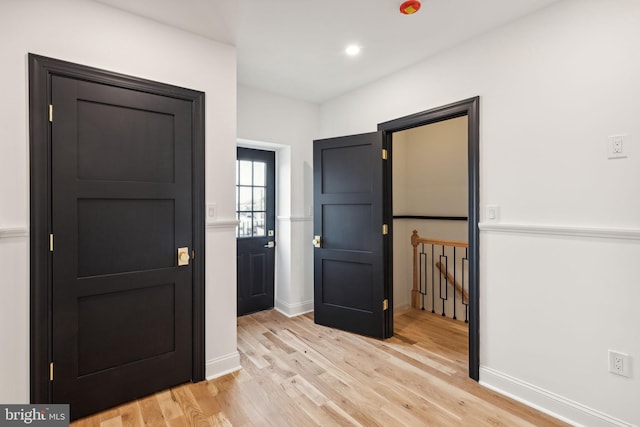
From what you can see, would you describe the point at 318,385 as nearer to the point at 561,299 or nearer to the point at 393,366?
the point at 393,366

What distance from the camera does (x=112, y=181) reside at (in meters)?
1.99

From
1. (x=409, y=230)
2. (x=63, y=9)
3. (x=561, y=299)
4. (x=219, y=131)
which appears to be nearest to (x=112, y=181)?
(x=219, y=131)

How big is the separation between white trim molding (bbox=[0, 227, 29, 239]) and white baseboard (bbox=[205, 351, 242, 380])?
4.81 ft

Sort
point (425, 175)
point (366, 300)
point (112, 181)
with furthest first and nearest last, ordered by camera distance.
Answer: point (425, 175) < point (366, 300) < point (112, 181)

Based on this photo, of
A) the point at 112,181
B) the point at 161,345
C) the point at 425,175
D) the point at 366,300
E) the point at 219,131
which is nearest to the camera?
the point at 112,181

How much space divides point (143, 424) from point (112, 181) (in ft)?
4.99

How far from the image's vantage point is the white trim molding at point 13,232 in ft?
5.49

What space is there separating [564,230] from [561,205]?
160mm

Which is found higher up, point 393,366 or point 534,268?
point 534,268

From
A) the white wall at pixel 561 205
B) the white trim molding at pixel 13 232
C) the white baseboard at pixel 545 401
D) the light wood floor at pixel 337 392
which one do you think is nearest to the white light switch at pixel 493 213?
the white wall at pixel 561 205

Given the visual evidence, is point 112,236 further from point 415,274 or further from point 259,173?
point 415,274

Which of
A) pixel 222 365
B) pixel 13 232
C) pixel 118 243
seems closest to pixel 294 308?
pixel 222 365

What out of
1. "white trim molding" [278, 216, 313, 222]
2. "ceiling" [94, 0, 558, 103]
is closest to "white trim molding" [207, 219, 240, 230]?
"white trim molding" [278, 216, 313, 222]

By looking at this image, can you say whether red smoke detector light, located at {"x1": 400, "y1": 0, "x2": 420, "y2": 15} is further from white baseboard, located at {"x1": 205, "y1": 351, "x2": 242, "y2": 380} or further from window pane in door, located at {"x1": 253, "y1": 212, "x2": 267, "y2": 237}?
white baseboard, located at {"x1": 205, "y1": 351, "x2": 242, "y2": 380}
